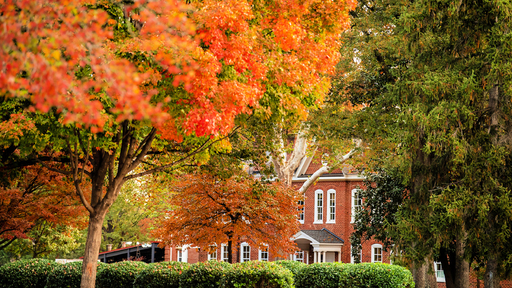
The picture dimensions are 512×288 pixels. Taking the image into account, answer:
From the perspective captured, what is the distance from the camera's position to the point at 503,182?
14.4 m

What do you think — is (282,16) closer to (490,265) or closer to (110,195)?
(110,195)

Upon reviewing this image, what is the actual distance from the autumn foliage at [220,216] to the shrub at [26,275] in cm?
577

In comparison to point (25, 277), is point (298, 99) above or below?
above

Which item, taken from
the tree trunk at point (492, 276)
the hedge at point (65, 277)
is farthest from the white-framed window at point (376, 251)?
the hedge at point (65, 277)

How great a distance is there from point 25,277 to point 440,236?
47.0 ft

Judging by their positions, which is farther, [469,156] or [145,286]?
[145,286]

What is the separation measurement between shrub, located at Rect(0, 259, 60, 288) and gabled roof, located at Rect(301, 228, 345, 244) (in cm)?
2188

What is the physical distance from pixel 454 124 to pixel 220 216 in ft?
36.3

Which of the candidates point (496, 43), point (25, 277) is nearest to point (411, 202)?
point (496, 43)

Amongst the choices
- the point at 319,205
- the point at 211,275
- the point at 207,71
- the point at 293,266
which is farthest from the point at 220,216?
the point at 319,205

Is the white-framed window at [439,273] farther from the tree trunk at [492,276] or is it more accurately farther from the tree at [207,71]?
the tree at [207,71]

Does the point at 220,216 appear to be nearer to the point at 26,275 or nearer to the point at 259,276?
the point at 26,275

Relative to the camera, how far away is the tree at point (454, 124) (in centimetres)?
1407

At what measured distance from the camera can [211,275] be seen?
14086 millimetres
